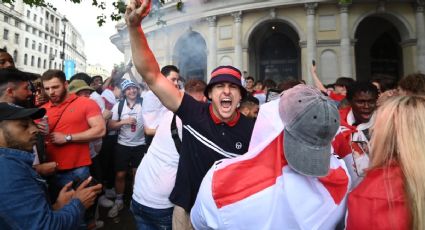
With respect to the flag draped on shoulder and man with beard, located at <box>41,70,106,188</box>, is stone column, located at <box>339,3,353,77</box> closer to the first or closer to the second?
man with beard, located at <box>41,70,106,188</box>

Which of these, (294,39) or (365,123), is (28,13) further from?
(365,123)

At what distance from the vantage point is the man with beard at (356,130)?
2176mm

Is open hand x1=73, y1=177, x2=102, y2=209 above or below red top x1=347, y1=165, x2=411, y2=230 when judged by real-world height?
below

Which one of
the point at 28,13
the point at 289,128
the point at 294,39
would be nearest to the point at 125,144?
the point at 289,128

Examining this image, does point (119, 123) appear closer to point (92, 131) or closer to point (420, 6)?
A: point (92, 131)

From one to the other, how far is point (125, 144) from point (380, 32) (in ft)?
75.2

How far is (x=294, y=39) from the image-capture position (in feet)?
70.9

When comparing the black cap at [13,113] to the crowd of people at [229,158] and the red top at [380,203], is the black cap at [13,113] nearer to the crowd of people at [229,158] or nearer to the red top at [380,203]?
the crowd of people at [229,158]

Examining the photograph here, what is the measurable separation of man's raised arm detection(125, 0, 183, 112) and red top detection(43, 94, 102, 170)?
1.60 meters

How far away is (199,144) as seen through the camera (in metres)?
2.17

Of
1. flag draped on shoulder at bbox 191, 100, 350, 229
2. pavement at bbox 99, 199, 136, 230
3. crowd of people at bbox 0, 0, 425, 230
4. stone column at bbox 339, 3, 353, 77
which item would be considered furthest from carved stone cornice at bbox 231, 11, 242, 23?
flag draped on shoulder at bbox 191, 100, 350, 229

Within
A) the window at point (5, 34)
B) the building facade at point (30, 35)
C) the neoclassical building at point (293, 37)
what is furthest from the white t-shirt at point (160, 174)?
the window at point (5, 34)

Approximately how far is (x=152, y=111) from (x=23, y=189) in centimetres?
223

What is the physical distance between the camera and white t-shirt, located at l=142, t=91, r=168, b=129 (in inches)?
148
